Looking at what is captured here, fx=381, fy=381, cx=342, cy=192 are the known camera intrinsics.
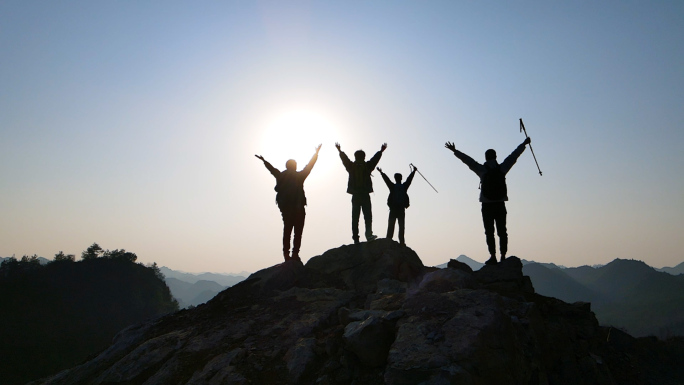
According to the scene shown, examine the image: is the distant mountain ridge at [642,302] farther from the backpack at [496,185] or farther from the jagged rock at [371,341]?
the jagged rock at [371,341]

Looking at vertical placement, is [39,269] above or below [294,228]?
above

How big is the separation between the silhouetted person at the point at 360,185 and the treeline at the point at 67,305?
207 ft

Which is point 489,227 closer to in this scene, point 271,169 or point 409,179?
point 409,179

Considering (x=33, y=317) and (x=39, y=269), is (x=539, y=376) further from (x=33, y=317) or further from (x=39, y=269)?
(x=39, y=269)

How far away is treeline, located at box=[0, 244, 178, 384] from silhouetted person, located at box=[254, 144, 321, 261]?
6275 cm

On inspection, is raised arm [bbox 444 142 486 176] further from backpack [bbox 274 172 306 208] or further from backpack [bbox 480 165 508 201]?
backpack [bbox 274 172 306 208]

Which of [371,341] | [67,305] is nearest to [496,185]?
[371,341]

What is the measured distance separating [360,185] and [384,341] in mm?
6843

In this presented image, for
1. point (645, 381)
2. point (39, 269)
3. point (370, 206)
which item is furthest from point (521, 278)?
point (39, 269)

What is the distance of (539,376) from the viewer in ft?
17.6

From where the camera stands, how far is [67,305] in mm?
74375

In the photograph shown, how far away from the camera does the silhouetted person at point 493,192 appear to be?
347 inches

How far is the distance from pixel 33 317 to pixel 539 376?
87.6m

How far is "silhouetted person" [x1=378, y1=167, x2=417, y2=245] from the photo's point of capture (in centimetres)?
1259
